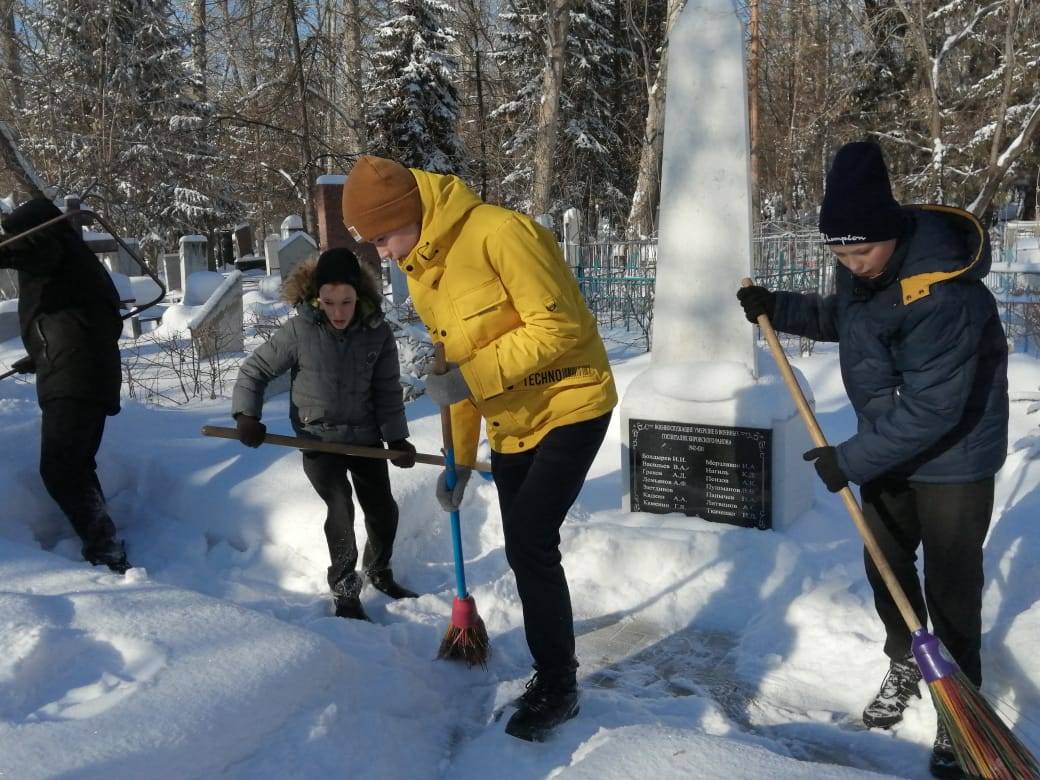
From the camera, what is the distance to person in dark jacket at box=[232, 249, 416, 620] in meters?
3.52

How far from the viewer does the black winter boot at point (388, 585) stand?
3.87 metres

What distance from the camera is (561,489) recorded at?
8.58 ft

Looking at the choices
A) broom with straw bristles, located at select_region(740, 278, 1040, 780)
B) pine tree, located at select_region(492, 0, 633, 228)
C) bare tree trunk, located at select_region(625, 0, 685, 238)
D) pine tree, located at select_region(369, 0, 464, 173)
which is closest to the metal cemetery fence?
bare tree trunk, located at select_region(625, 0, 685, 238)

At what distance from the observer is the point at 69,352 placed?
379 centimetres

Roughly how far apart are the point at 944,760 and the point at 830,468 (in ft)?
2.94

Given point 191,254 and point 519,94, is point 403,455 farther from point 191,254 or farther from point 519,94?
point 519,94

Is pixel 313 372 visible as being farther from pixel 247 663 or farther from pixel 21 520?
pixel 21 520

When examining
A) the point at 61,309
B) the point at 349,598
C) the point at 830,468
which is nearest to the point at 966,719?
the point at 830,468

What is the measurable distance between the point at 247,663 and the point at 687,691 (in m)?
1.56

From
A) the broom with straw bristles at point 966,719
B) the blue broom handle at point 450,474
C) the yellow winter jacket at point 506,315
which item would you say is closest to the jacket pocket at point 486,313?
the yellow winter jacket at point 506,315

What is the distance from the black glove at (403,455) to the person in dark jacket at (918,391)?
68.1 inches

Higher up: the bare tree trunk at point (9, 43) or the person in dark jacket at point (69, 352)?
the bare tree trunk at point (9, 43)

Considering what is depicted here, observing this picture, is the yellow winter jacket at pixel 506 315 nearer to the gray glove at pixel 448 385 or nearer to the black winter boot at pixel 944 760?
the gray glove at pixel 448 385

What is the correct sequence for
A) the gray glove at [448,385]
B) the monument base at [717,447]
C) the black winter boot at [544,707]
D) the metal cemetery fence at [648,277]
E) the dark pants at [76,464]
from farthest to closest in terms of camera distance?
1. the metal cemetery fence at [648,277]
2. the monument base at [717,447]
3. the dark pants at [76,464]
4. the black winter boot at [544,707]
5. the gray glove at [448,385]
